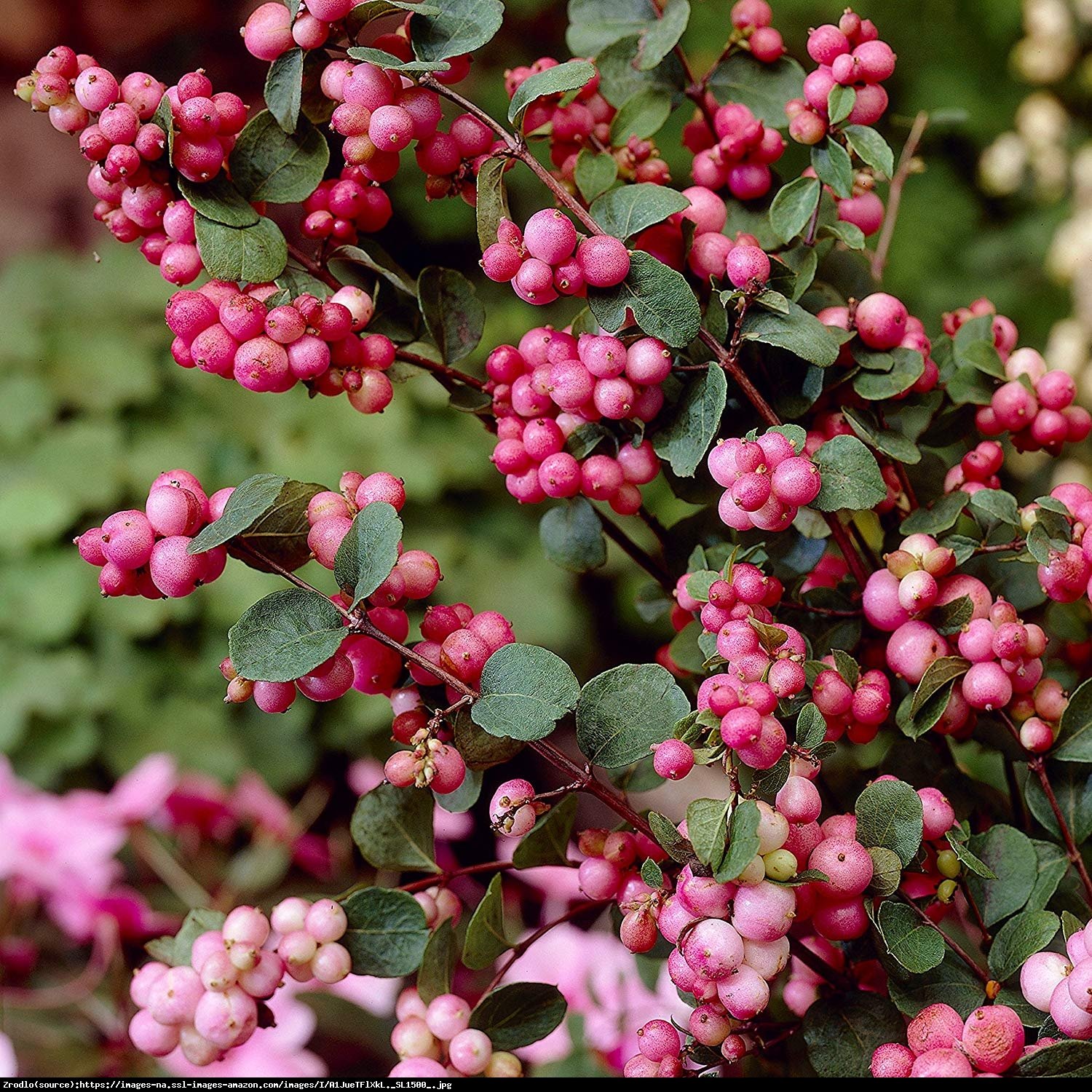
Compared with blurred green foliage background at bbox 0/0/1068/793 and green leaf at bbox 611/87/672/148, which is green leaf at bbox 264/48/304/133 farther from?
blurred green foliage background at bbox 0/0/1068/793

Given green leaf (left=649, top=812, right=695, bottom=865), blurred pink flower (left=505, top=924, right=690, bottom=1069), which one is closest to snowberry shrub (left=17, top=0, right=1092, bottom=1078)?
green leaf (left=649, top=812, right=695, bottom=865)

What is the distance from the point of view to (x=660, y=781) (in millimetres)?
370

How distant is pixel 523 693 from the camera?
0.89ft

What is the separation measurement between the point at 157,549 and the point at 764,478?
0.51ft

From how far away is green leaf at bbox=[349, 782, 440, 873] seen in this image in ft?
1.11

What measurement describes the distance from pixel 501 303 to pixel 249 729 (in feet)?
2.06

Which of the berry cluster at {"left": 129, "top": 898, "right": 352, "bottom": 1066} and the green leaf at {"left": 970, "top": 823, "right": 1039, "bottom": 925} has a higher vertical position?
the green leaf at {"left": 970, "top": 823, "right": 1039, "bottom": 925}

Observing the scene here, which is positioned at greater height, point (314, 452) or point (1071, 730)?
point (1071, 730)

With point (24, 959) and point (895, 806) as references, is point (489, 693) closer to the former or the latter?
point (895, 806)

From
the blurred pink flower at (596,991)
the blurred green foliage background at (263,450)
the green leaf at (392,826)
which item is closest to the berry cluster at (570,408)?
the green leaf at (392,826)

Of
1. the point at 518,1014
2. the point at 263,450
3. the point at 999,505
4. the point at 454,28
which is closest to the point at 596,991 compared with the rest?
the point at 518,1014

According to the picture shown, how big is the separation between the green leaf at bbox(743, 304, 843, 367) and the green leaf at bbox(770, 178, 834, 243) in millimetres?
37

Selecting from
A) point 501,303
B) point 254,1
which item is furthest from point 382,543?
point 254,1

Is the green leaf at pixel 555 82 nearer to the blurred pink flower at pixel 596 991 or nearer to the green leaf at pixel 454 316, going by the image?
the green leaf at pixel 454 316
